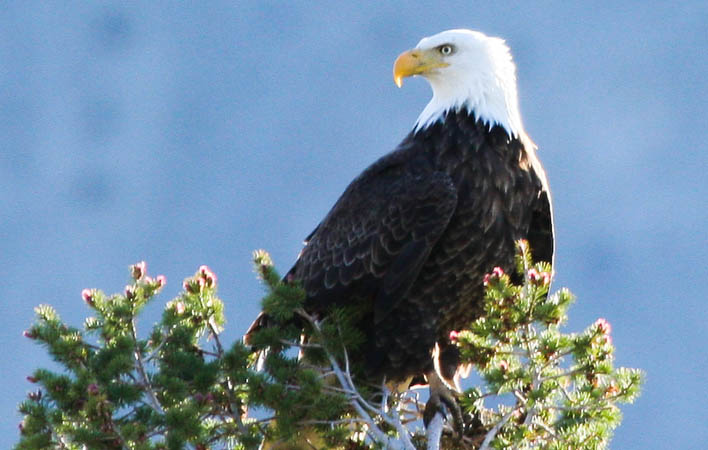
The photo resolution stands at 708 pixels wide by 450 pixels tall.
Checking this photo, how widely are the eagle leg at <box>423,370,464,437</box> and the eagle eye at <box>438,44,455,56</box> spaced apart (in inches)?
71.1

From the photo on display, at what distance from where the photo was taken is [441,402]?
644 cm

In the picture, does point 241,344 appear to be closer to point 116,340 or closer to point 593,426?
point 116,340

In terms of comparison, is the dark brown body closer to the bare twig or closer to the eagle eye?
the bare twig

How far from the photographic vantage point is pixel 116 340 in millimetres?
5133

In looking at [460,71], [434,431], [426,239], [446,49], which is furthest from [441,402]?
[446,49]

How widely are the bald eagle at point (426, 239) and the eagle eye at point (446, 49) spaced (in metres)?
0.50

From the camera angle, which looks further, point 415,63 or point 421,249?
point 415,63

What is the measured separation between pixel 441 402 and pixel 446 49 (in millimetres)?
2005

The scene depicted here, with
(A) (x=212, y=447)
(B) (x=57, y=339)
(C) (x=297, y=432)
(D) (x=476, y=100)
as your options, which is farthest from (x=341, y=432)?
(D) (x=476, y=100)

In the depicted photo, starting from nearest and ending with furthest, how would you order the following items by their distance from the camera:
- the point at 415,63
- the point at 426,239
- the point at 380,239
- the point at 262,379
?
the point at 262,379, the point at 426,239, the point at 380,239, the point at 415,63

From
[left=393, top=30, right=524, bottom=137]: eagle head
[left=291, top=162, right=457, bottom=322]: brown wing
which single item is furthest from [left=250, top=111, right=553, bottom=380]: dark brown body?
[left=393, top=30, right=524, bottom=137]: eagle head

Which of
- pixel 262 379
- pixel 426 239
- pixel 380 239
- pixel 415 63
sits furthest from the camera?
pixel 415 63

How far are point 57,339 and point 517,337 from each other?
5.81 feet

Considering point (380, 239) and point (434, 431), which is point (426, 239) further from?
point (434, 431)
